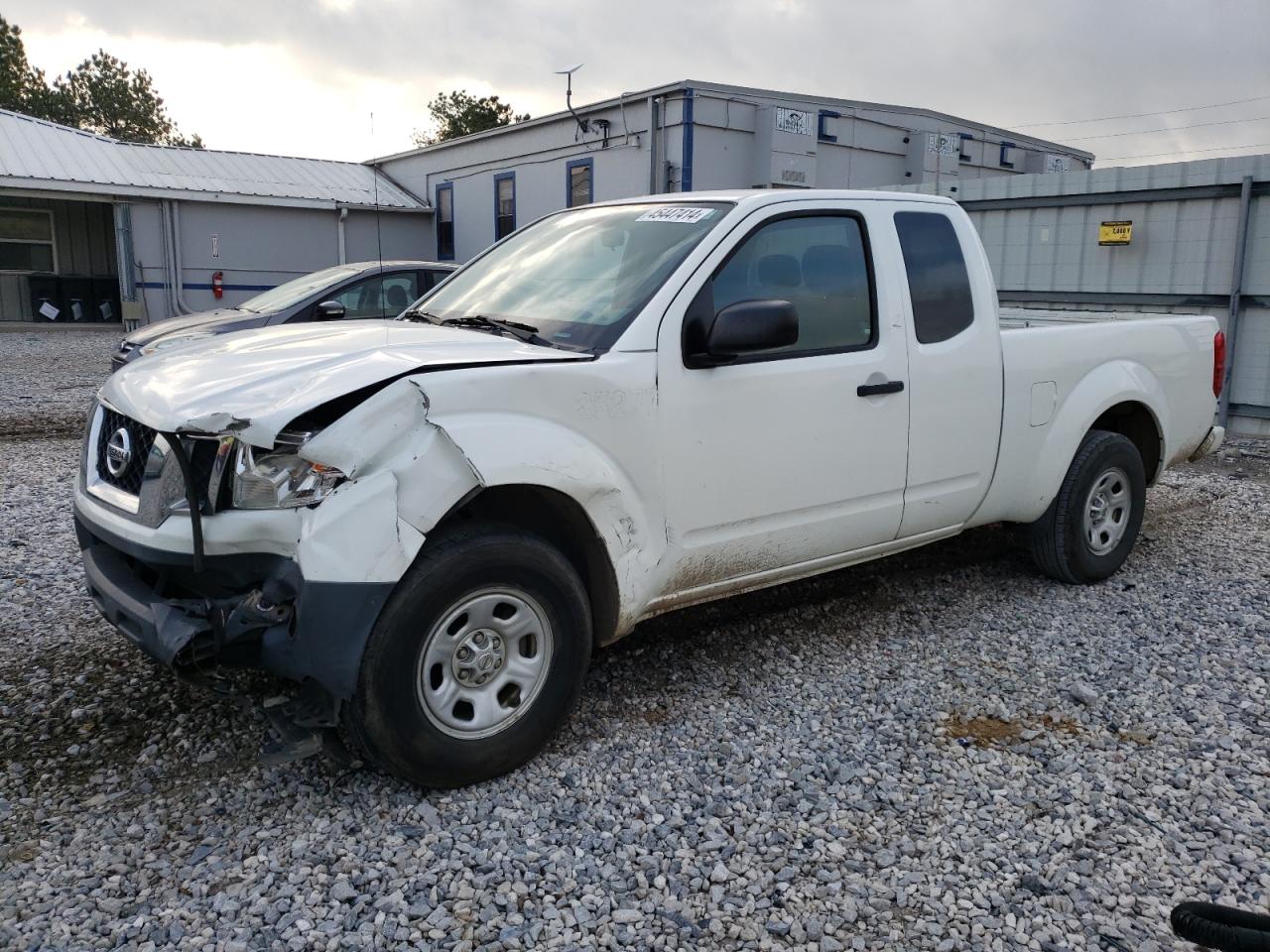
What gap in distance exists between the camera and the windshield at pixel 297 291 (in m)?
9.70

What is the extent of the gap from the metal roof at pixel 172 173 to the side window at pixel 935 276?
668 inches

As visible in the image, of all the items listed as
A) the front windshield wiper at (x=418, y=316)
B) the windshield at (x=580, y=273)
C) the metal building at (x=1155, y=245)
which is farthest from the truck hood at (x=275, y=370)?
the metal building at (x=1155, y=245)

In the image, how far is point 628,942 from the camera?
2.62m

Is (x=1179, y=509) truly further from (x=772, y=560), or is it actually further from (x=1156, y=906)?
(x=1156, y=906)

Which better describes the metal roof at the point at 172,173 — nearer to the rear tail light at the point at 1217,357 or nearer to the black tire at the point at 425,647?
the rear tail light at the point at 1217,357

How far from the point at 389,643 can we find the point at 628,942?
1033 mm

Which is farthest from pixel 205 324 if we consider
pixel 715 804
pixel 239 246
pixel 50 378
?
pixel 239 246

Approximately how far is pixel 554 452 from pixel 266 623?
0.99 m

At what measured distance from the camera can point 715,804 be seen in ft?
10.7

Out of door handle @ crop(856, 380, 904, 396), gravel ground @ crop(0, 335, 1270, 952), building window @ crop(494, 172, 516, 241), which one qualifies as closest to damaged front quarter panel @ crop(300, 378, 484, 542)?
gravel ground @ crop(0, 335, 1270, 952)

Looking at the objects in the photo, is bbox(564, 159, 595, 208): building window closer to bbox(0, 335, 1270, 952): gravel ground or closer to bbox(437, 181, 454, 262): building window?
bbox(437, 181, 454, 262): building window

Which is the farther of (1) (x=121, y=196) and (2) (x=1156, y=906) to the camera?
(1) (x=121, y=196)

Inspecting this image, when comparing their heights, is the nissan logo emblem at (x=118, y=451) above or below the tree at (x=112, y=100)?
below

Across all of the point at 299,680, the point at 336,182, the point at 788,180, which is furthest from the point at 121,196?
the point at 299,680
